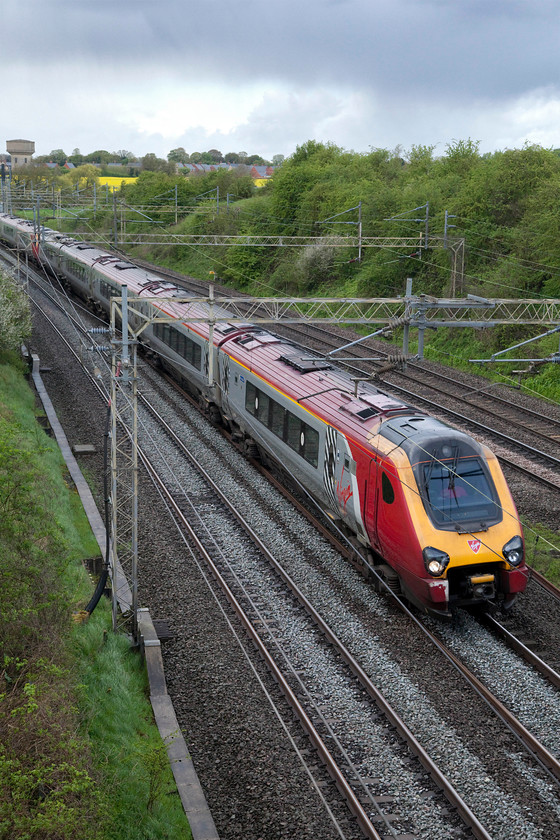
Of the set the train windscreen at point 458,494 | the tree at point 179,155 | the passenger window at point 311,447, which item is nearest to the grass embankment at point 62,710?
the passenger window at point 311,447

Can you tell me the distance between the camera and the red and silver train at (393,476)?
13.0 m

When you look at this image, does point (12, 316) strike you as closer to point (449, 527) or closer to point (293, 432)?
point (293, 432)

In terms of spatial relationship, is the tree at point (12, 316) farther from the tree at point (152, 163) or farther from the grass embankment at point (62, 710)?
the tree at point (152, 163)

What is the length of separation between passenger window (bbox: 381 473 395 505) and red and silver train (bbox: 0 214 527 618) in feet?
0.05

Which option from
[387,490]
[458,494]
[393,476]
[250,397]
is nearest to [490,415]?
[250,397]

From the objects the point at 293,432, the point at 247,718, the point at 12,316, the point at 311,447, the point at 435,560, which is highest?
the point at 12,316

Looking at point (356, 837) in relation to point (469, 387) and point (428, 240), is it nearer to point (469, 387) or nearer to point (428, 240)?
point (469, 387)

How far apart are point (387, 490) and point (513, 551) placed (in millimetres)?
2209

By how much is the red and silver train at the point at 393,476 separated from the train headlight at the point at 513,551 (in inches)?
0.7

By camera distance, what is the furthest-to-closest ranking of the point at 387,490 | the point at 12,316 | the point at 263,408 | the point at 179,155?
the point at 179,155 → the point at 12,316 → the point at 263,408 → the point at 387,490

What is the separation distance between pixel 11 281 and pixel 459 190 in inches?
1015

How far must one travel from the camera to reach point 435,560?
1271cm

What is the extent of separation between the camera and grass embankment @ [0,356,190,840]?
27.0 feet

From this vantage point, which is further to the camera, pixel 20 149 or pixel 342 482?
pixel 20 149
